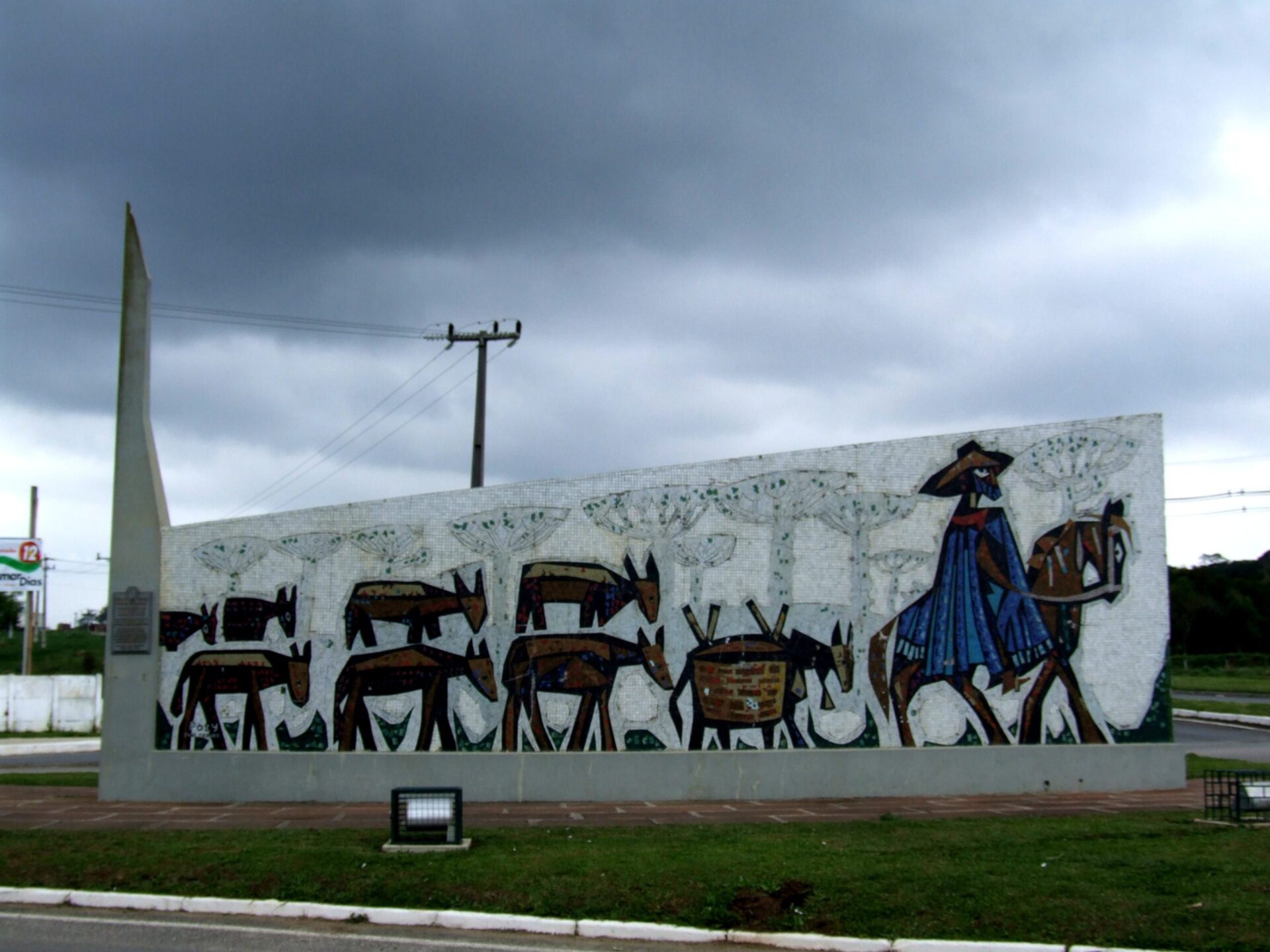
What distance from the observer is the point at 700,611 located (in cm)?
1958

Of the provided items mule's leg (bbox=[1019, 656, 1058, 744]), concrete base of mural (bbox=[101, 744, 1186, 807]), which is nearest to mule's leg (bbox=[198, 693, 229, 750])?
concrete base of mural (bbox=[101, 744, 1186, 807])

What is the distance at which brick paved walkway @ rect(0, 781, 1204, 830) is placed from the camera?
1616 centimetres

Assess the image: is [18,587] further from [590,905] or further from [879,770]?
[590,905]

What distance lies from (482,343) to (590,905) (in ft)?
72.5

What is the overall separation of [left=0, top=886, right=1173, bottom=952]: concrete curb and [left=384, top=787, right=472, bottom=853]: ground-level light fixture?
2.04 meters

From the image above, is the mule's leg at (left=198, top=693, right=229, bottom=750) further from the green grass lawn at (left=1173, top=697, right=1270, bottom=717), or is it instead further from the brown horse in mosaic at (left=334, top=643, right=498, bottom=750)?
the green grass lawn at (left=1173, top=697, right=1270, bottom=717)

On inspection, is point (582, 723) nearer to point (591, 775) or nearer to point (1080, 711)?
point (591, 775)

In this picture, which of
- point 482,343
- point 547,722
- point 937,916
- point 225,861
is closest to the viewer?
point 937,916

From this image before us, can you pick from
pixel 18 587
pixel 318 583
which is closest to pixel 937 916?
pixel 318 583

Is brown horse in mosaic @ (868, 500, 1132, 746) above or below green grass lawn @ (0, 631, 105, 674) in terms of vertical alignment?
above

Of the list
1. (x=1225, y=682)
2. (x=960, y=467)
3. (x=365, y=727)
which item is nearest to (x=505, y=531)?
(x=365, y=727)

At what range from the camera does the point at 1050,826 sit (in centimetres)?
1462

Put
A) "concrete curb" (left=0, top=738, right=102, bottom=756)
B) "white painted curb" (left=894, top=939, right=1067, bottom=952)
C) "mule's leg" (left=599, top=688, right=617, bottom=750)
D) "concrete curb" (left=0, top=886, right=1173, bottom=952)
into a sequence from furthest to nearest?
"concrete curb" (left=0, top=738, right=102, bottom=756)
"mule's leg" (left=599, top=688, right=617, bottom=750)
"concrete curb" (left=0, top=886, right=1173, bottom=952)
"white painted curb" (left=894, top=939, right=1067, bottom=952)

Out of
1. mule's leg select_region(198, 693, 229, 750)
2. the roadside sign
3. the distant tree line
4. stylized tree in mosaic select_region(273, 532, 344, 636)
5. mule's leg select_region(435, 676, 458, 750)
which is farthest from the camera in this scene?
the distant tree line
